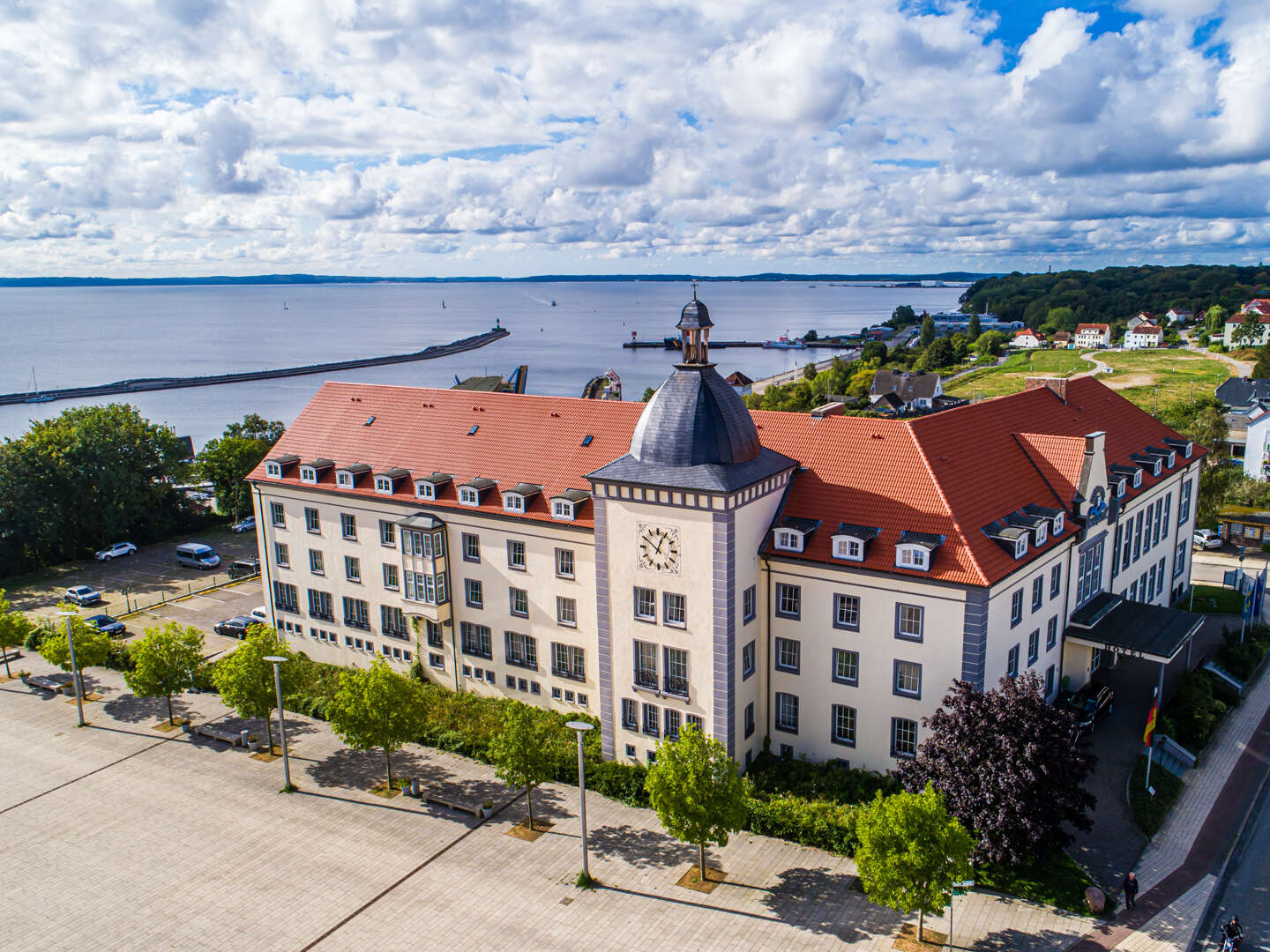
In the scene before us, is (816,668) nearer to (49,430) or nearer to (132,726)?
(132,726)

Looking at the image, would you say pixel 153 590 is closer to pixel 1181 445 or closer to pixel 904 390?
pixel 1181 445

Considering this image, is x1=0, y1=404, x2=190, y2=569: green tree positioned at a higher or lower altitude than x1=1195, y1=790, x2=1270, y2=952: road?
higher

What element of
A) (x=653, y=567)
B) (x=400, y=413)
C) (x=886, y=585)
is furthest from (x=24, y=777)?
(x=886, y=585)

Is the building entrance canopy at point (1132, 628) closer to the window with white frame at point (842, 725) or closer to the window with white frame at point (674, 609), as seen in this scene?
the window with white frame at point (842, 725)

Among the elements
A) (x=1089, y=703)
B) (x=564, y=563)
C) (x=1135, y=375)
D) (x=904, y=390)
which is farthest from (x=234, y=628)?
(x=1135, y=375)

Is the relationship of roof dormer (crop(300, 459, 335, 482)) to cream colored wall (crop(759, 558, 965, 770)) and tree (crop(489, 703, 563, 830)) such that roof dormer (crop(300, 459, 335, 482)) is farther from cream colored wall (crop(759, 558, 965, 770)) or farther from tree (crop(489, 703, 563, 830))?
cream colored wall (crop(759, 558, 965, 770))

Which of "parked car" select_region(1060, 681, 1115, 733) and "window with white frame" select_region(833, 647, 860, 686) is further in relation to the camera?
"parked car" select_region(1060, 681, 1115, 733)

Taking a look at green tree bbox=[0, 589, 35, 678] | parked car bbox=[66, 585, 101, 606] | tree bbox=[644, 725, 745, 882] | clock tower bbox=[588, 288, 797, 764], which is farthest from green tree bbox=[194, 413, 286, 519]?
tree bbox=[644, 725, 745, 882]
